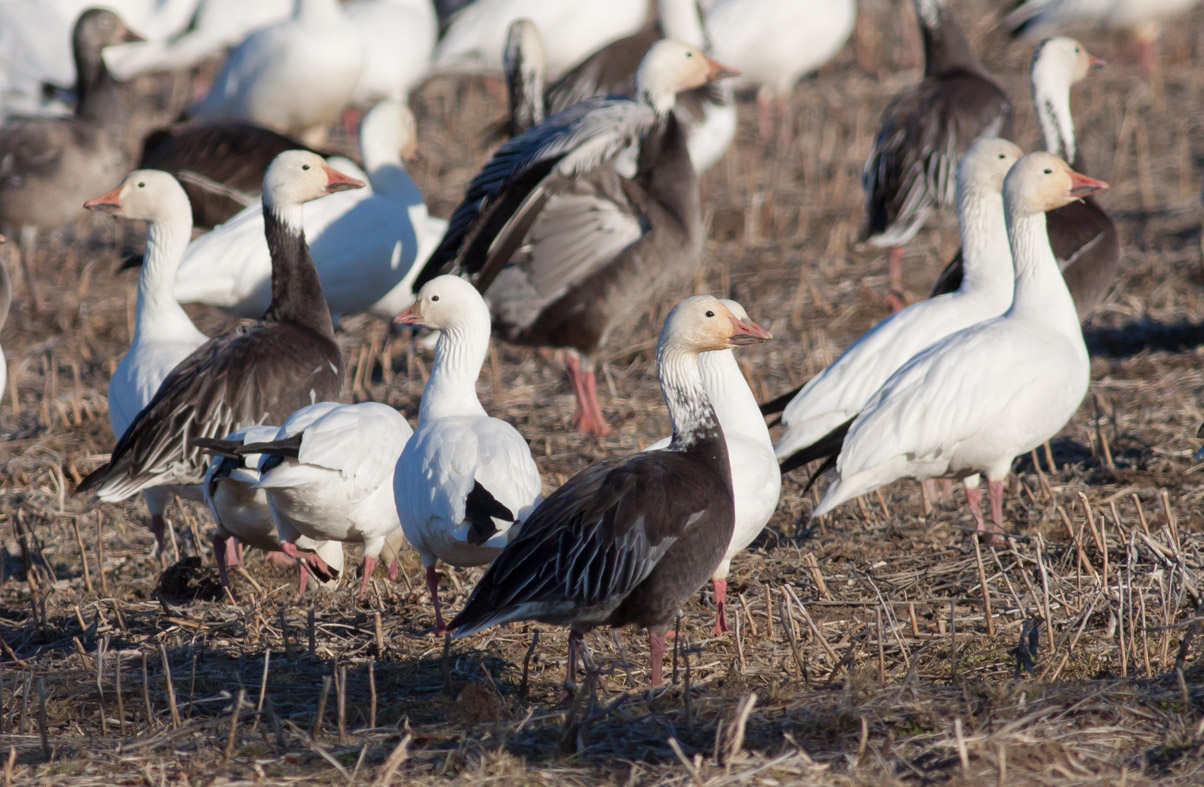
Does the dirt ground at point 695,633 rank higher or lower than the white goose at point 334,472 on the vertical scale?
lower

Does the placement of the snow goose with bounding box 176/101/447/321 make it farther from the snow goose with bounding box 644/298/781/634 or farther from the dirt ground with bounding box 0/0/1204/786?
the snow goose with bounding box 644/298/781/634

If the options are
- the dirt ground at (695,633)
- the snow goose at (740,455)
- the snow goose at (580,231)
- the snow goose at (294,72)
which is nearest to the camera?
the dirt ground at (695,633)

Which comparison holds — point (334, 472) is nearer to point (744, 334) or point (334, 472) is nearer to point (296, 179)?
point (744, 334)

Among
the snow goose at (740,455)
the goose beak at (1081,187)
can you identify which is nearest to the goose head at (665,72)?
the goose beak at (1081,187)

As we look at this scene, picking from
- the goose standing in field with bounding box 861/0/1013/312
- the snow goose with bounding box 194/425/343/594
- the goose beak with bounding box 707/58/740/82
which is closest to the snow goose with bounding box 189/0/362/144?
the goose beak with bounding box 707/58/740/82

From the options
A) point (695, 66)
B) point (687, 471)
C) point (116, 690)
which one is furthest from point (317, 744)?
point (695, 66)

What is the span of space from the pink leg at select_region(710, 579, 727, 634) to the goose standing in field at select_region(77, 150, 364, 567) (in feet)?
4.60

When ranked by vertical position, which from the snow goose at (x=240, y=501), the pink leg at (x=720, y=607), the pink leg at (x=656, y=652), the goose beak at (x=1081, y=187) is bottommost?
the pink leg at (x=720, y=607)

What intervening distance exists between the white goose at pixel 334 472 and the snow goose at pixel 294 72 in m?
6.90

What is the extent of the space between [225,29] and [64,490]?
8.73m

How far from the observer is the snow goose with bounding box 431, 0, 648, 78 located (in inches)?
518

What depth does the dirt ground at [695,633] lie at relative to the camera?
3.11 metres

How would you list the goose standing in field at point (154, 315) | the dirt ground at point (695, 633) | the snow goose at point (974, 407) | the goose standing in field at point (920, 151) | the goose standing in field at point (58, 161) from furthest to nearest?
the goose standing in field at point (58, 161)
the goose standing in field at point (920, 151)
the goose standing in field at point (154, 315)
the snow goose at point (974, 407)
the dirt ground at point (695, 633)

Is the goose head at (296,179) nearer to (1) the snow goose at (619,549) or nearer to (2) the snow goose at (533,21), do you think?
(1) the snow goose at (619,549)
